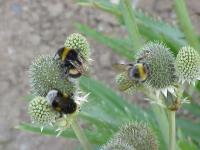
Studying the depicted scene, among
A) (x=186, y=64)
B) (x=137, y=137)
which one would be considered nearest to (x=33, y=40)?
(x=137, y=137)

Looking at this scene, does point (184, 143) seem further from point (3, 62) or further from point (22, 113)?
point (3, 62)

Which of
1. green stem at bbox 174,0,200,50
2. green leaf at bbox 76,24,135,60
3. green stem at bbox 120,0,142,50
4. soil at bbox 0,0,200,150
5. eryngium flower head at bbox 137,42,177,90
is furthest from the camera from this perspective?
soil at bbox 0,0,200,150

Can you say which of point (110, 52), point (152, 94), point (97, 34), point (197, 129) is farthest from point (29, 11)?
point (152, 94)

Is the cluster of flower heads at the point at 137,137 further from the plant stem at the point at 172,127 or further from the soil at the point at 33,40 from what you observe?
the soil at the point at 33,40

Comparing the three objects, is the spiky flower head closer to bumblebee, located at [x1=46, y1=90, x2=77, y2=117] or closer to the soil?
bumblebee, located at [x1=46, y1=90, x2=77, y2=117]

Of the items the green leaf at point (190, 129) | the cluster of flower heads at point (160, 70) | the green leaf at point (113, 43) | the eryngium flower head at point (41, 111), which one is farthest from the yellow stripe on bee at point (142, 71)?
the green leaf at point (190, 129)

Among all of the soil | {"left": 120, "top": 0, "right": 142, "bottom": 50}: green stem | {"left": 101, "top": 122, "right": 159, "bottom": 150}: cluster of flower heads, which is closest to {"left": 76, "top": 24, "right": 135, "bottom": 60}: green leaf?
{"left": 120, "top": 0, "right": 142, "bottom": 50}: green stem

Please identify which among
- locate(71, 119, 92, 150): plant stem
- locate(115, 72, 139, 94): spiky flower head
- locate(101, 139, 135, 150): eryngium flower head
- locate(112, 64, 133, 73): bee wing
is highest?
locate(112, 64, 133, 73): bee wing

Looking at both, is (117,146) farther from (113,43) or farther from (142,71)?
(113,43)
